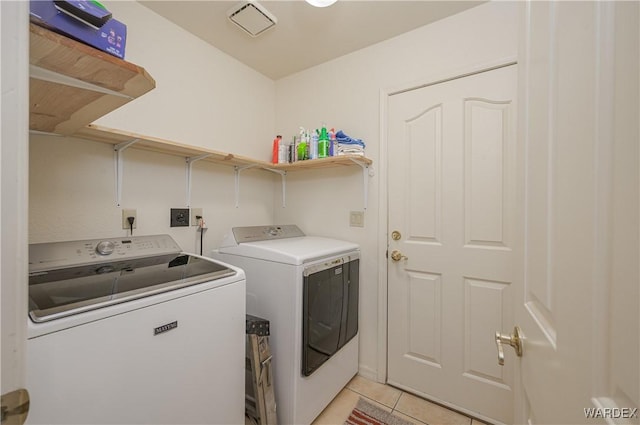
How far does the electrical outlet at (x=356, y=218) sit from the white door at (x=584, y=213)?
4.72ft

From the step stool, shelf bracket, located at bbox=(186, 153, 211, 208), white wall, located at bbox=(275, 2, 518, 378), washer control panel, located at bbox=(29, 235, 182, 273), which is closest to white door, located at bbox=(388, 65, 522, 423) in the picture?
white wall, located at bbox=(275, 2, 518, 378)

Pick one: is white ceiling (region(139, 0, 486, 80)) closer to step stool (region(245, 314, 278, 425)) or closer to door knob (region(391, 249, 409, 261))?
door knob (region(391, 249, 409, 261))

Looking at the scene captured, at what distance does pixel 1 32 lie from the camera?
1.15ft

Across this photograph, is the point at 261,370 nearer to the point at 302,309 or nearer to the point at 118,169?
the point at 302,309

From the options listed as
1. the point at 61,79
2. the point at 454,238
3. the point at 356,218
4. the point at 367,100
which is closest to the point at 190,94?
the point at 61,79

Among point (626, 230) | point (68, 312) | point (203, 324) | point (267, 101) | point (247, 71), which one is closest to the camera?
point (626, 230)

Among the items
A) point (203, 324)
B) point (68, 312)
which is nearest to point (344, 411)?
point (203, 324)

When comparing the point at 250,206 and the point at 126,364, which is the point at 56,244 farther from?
the point at 250,206

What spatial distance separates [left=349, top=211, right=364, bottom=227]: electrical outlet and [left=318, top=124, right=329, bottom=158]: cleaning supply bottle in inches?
19.9

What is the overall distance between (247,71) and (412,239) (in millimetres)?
1977

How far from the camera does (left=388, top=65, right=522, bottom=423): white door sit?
1576 millimetres

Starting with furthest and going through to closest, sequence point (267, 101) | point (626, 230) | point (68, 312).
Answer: point (267, 101)
point (68, 312)
point (626, 230)

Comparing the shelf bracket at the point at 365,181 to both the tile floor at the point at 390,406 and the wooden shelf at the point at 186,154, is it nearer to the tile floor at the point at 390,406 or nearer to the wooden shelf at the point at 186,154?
the wooden shelf at the point at 186,154

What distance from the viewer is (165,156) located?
1.76 metres
